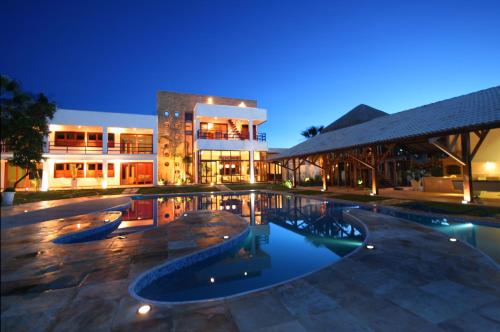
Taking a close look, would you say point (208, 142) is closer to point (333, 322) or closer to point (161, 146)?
point (161, 146)

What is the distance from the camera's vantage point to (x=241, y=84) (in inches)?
2699

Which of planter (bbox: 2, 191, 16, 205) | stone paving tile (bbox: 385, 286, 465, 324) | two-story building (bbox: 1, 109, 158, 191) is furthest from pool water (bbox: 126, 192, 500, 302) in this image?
two-story building (bbox: 1, 109, 158, 191)

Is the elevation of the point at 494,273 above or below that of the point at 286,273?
above

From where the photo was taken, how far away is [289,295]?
3365 millimetres

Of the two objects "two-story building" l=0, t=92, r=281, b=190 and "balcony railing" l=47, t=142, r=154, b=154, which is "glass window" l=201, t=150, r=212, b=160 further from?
"balcony railing" l=47, t=142, r=154, b=154

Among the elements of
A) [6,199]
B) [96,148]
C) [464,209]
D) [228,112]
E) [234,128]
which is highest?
[228,112]

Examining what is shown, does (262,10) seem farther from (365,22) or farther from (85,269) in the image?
(85,269)

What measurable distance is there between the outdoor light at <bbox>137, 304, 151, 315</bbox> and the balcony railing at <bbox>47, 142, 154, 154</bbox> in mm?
23793

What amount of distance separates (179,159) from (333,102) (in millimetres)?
57183

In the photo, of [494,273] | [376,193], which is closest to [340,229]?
[494,273]

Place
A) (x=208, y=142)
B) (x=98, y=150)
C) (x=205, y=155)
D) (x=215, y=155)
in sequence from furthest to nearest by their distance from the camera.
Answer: (x=215, y=155) → (x=205, y=155) → (x=208, y=142) → (x=98, y=150)

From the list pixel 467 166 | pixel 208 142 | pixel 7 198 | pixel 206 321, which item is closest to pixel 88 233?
pixel 206 321

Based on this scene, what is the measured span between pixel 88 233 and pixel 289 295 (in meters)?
6.59

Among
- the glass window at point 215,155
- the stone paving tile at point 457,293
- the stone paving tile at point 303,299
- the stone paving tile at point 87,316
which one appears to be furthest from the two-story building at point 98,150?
the stone paving tile at point 457,293
